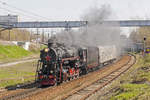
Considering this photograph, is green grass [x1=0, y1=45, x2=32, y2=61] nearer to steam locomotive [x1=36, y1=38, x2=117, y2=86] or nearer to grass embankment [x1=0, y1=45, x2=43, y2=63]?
grass embankment [x1=0, y1=45, x2=43, y2=63]

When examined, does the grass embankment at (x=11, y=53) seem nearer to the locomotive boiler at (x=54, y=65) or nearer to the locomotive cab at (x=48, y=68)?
the locomotive boiler at (x=54, y=65)

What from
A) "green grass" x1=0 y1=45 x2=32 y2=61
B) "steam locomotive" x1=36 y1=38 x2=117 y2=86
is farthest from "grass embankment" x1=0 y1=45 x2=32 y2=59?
"steam locomotive" x1=36 y1=38 x2=117 y2=86

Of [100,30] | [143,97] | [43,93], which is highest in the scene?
[100,30]

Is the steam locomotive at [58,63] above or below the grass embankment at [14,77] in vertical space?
above

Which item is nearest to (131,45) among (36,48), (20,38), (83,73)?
(36,48)

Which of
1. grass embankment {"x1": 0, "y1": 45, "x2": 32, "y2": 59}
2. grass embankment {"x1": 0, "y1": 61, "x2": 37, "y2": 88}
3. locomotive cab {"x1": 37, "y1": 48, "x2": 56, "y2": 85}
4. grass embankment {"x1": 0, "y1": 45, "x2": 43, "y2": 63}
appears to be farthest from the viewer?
grass embankment {"x1": 0, "y1": 45, "x2": 32, "y2": 59}

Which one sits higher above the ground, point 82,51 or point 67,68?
point 82,51

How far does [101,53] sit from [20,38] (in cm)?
7439

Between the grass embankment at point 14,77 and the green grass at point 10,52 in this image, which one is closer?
the grass embankment at point 14,77

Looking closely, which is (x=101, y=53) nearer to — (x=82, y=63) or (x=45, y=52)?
(x=82, y=63)

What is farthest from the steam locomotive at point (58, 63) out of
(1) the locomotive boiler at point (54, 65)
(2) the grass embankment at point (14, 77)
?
(2) the grass embankment at point (14, 77)

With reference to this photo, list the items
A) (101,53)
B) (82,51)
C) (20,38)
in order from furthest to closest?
(20,38)
(101,53)
(82,51)

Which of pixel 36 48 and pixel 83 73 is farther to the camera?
pixel 36 48

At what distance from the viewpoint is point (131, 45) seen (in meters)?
88.1
